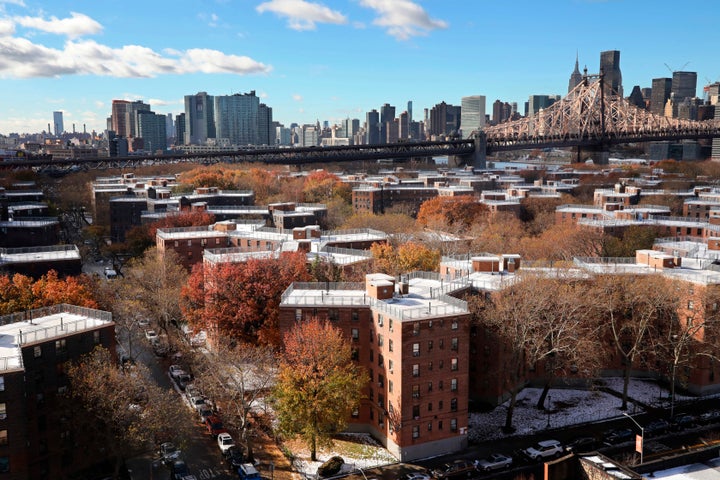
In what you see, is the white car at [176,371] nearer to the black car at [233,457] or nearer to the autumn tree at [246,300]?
the autumn tree at [246,300]

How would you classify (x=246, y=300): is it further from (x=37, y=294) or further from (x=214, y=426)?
(x=37, y=294)

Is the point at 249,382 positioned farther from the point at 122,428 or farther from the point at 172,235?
the point at 172,235

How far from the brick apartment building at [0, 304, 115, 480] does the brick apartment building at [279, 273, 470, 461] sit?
13.3m

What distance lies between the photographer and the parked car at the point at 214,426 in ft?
147

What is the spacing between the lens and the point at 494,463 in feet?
136

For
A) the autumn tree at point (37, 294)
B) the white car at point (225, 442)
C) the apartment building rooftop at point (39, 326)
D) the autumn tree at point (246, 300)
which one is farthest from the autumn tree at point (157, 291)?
the white car at point (225, 442)

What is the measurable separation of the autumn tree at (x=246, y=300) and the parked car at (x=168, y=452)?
34.3ft

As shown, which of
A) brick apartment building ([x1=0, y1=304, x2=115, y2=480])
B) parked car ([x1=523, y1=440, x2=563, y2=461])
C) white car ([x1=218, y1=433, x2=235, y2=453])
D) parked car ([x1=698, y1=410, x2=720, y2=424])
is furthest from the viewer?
parked car ([x1=698, y1=410, x2=720, y2=424])

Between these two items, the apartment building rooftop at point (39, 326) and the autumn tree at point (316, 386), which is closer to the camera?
the apartment building rooftop at point (39, 326)

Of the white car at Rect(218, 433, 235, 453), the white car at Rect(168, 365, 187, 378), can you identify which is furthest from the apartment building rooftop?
the white car at Rect(168, 365, 187, 378)

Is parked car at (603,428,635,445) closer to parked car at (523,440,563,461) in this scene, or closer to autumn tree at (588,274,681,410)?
parked car at (523,440,563,461)

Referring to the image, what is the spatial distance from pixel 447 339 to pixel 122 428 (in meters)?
20.2

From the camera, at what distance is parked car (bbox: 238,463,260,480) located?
38781 millimetres

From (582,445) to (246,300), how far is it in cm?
2617
